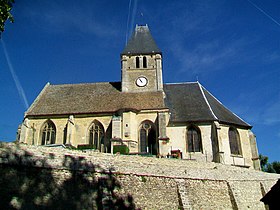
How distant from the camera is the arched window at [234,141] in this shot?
26781 mm

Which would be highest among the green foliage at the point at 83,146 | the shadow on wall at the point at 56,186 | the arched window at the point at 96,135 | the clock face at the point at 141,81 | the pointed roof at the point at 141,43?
the pointed roof at the point at 141,43

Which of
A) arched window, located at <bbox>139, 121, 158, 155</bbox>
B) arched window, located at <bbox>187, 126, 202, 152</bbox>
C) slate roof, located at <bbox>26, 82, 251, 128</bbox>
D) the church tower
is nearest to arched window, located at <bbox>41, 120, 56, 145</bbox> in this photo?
slate roof, located at <bbox>26, 82, 251, 128</bbox>

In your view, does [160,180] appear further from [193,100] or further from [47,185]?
[193,100]

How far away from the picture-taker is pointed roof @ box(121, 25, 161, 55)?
33.6 m

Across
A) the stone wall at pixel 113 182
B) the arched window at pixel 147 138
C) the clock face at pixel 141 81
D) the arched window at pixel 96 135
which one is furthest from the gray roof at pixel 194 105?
the stone wall at pixel 113 182

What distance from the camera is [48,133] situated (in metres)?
28.5

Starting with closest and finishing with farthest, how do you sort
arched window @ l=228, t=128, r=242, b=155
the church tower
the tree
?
the tree, arched window @ l=228, t=128, r=242, b=155, the church tower

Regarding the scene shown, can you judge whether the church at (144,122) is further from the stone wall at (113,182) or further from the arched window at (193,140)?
the stone wall at (113,182)

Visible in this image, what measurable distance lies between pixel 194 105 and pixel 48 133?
14.1 m

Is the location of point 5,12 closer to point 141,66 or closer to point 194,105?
point 194,105

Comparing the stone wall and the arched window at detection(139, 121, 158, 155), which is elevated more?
the arched window at detection(139, 121, 158, 155)

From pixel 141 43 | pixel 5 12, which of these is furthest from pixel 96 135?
pixel 5 12

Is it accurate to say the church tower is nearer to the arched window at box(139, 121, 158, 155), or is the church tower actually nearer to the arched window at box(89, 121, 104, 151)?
the arched window at box(139, 121, 158, 155)

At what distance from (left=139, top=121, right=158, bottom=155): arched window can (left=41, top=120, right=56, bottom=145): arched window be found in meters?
8.24
